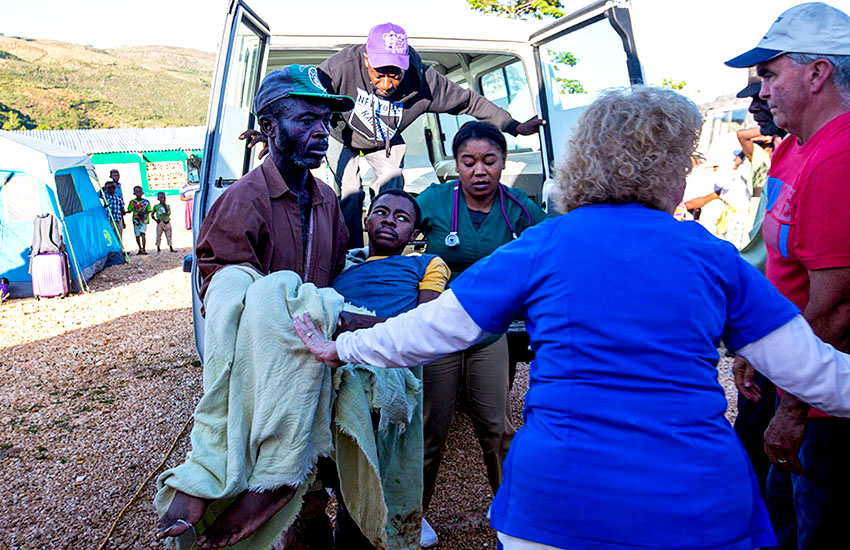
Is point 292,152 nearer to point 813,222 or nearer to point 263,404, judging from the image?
point 263,404

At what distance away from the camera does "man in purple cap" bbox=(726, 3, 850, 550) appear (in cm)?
183

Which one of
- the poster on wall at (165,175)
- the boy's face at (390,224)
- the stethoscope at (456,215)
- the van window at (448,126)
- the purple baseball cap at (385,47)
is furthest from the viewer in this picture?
the poster on wall at (165,175)

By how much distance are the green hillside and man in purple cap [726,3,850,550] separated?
190 ft

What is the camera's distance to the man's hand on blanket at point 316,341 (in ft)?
5.83

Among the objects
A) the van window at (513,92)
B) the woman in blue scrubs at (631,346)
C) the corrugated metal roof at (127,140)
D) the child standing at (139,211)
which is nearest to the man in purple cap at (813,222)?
the woman in blue scrubs at (631,346)

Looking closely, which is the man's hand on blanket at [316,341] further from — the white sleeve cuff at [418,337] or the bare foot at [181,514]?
the bare foot at [181,514]

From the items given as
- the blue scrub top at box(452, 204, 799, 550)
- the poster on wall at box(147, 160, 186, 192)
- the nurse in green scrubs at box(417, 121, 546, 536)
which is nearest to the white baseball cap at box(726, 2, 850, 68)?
the blue scrub top at box(452, 204, 799, 550)

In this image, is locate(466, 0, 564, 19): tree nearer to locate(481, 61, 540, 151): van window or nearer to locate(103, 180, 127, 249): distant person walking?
locate(481, 61, 540, 151): van window

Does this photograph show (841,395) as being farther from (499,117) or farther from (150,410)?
(150,410)

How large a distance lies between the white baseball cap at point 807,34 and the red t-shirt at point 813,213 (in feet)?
0.72

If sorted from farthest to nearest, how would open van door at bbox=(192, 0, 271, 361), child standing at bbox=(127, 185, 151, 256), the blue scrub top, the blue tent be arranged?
child standing at bbox=(127, 185, 151, 256), the blue tent, open van door at bbox=(192, 0, 271, 361), the blue scrub top

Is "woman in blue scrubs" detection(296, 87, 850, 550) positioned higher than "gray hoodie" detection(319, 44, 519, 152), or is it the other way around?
"gray hoodie" detection(319, 44, 519, 152)

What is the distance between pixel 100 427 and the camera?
488 cm

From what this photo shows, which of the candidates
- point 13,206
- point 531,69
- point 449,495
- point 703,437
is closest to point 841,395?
point 703,437
